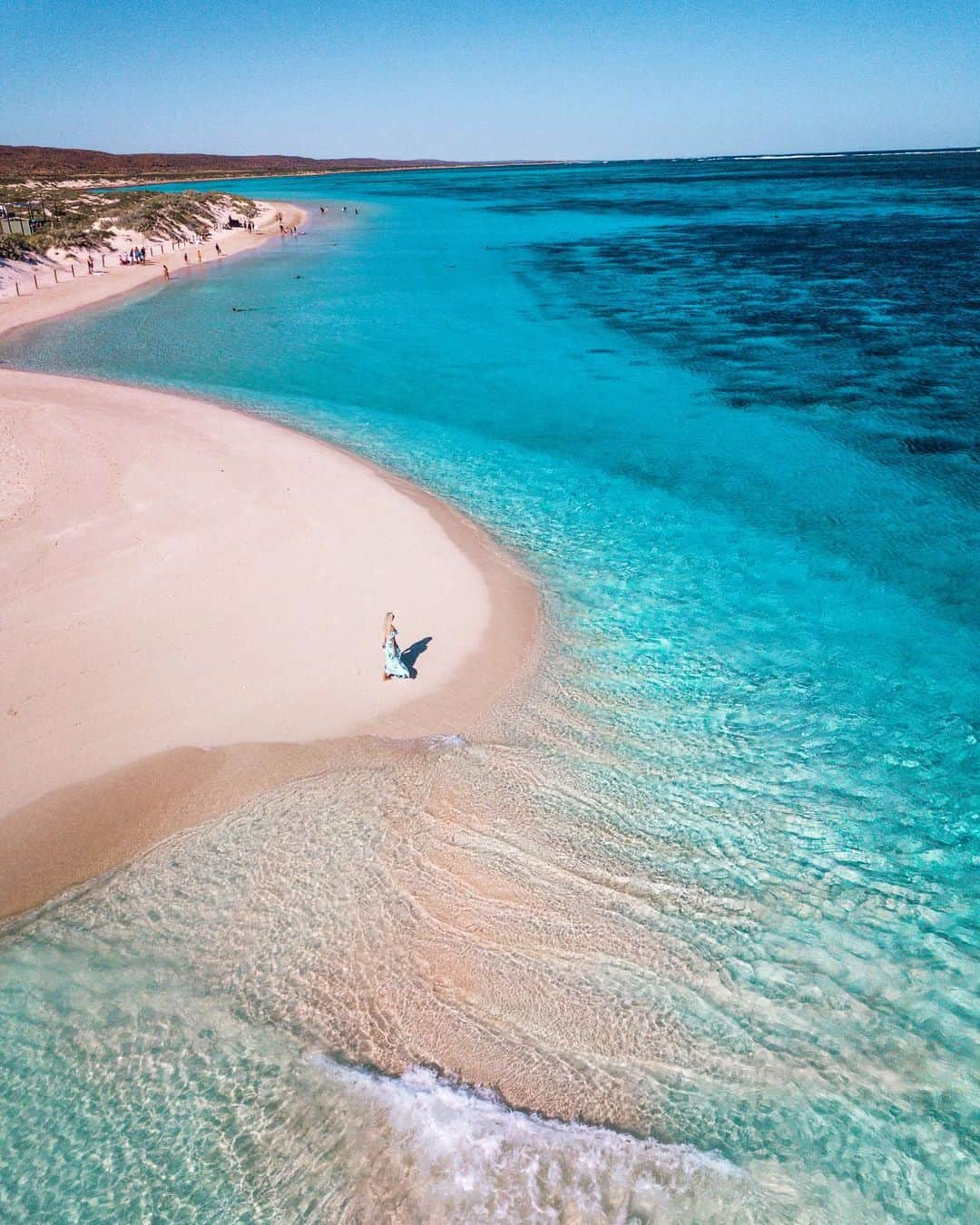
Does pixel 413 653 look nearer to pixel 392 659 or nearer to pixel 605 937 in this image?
pixel 392 659

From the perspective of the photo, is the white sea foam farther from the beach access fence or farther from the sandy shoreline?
the beach access fence

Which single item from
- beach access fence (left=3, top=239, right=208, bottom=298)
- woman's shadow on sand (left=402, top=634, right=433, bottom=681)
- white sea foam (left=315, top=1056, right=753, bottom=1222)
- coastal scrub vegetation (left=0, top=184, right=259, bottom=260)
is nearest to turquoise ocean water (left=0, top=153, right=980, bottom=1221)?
white sea foam (left=315, top=1056, right=753, bottom=1222)

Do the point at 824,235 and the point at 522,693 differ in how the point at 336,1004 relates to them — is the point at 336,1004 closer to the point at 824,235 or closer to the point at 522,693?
the point at 522,693

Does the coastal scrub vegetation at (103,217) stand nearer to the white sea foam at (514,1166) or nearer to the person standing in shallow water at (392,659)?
the person standing in shallow water at (392,659)

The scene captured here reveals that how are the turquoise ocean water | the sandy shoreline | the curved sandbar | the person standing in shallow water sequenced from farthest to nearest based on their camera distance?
the sandy shoreline < the person standing in shallow water < the curved sandbar < the turquoise ocean water

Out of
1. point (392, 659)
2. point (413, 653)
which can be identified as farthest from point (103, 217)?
point (392, 659)

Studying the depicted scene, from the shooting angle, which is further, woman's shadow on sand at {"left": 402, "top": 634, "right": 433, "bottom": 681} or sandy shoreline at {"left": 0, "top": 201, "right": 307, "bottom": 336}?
sandy shoreline at {"left": 0, "top": 201, "right": 307, "bottom": 336}
